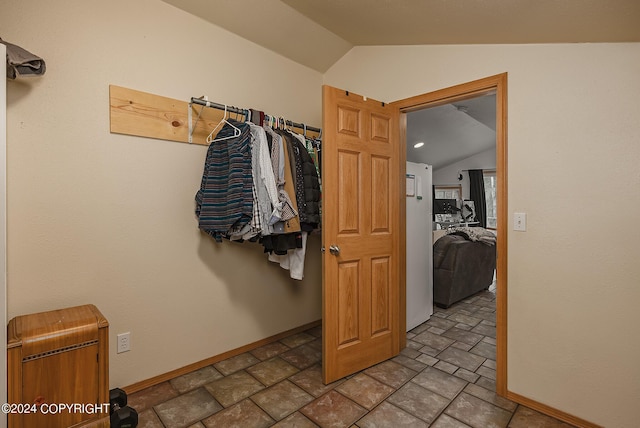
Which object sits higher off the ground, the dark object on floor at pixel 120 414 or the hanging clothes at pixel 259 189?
the hanging clothes at pixel 259 189

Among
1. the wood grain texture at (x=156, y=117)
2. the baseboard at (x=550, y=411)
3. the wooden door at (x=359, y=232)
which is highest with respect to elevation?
the wood grain texture at (x=156, y=117)

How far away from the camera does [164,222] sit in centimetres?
205

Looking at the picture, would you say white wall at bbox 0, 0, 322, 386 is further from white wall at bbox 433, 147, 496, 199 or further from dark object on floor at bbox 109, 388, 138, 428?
white wall at bbox 433, 147, 496, 199

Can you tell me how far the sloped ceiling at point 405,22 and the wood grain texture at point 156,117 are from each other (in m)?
0.66

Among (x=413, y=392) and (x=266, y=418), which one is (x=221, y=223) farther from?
(x=413, y=392)

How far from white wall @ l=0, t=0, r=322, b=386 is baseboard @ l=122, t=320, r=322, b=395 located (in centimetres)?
4

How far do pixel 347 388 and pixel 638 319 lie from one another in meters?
1.61

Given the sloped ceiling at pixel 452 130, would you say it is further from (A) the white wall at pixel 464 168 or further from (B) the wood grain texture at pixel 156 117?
(B) the wood grain texture at pixel 156 117

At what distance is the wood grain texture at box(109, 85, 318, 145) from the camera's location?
185cm

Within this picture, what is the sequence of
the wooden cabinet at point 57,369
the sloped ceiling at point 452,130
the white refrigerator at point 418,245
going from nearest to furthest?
the wooden cabinet at point 57,369 → the white refrigerator at point 418,245 → the sloped ceiling at point 452,130

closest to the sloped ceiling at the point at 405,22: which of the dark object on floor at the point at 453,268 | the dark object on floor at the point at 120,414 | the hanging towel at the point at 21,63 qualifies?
the hanging towel at the point at 21,63

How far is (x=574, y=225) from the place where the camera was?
1730mm

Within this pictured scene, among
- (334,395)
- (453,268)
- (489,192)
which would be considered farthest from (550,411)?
(489,192)

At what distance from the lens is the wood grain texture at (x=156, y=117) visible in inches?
72.9
